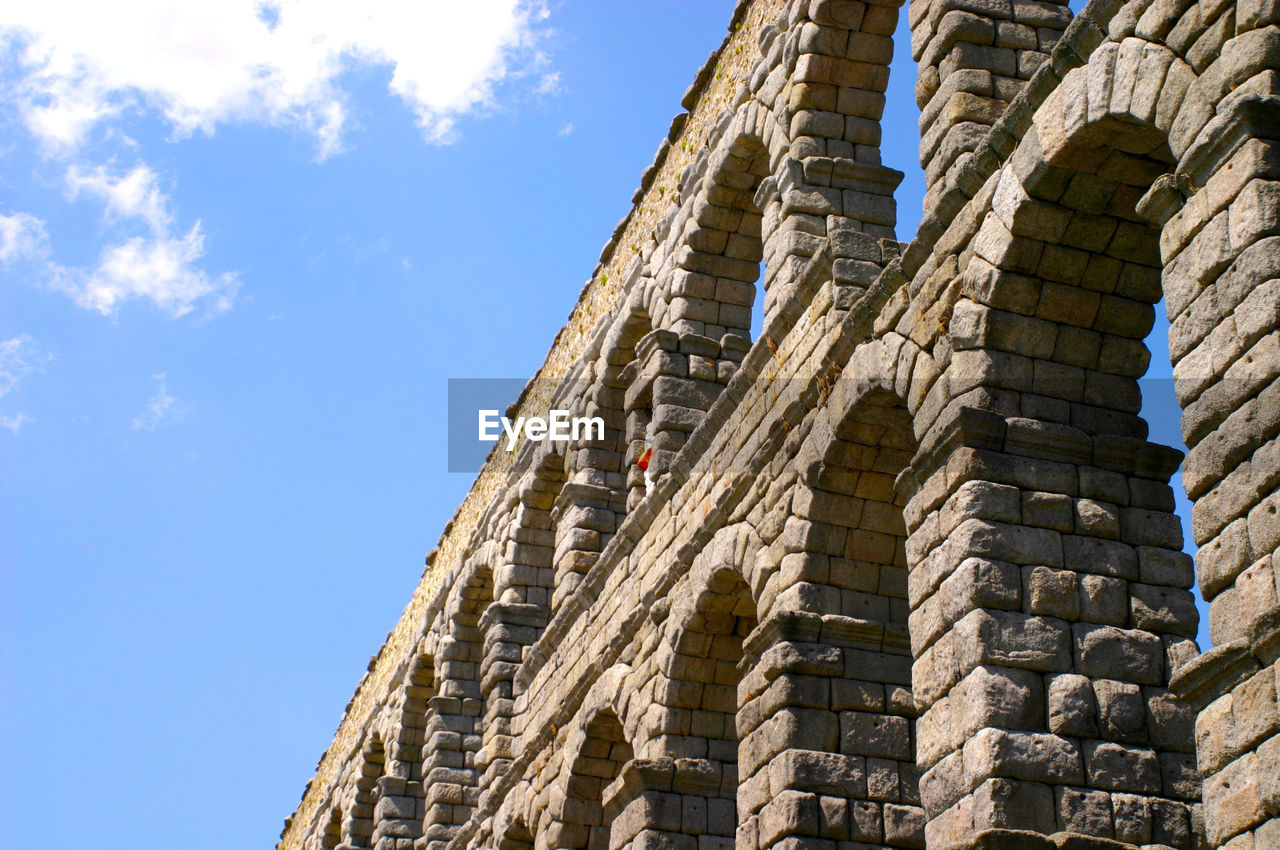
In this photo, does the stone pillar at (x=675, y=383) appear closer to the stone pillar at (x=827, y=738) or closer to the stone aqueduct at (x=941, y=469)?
the stone aqueduct at (x=941, y=469)

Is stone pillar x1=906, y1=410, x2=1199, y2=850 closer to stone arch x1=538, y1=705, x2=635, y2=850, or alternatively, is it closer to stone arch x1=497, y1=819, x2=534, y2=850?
stone arch x1=538, y1=705, x2=635, y2=850

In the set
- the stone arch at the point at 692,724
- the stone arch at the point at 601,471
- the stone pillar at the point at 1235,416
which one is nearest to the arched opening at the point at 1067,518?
the stone pillar at the point at 1235,416

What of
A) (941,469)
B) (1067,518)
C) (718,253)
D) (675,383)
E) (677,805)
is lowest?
(677,805)

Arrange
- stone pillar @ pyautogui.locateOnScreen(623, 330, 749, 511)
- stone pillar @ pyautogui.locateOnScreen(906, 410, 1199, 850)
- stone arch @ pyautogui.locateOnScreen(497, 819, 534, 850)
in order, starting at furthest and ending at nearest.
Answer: stone arch @ pyautogui.locateOnScreen(497, 819, 534, 850) → stone pillar @ pyautogui.locateOnScreen(623, 330, 749, 511) → stone pillar @ pyautogui.locateOnScreen(906, 410, 1199, 850)

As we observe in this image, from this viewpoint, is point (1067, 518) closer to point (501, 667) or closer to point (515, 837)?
point (515, 837)

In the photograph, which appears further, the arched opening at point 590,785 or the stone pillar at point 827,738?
the arched opening at point 590,785

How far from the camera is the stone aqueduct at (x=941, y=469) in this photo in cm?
568

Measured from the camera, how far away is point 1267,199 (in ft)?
18.0

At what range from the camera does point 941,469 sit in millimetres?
7242

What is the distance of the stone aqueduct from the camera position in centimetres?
568

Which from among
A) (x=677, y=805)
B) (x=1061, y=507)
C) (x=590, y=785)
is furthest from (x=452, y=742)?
(x=1061, y=507)

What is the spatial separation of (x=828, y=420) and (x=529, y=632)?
24.3 feet

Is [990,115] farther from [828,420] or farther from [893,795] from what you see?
[893,795]

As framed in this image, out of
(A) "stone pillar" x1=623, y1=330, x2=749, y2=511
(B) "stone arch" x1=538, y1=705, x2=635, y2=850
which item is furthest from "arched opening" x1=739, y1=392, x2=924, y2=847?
(A) "stone pillar" x1=623, y1=330, x2=749, y2=511
